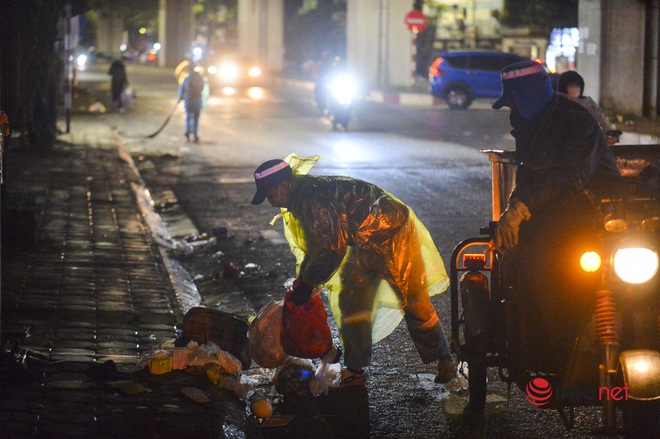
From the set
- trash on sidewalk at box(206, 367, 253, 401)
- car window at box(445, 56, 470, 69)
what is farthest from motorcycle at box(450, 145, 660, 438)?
car window at box(445, 56, 470, 69)

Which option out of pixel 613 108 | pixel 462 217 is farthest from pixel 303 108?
pixel 462 217

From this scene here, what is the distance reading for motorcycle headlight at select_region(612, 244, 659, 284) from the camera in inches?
171

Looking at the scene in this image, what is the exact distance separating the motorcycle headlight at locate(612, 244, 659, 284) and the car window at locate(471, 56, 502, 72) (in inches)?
1186

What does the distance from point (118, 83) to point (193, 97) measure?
27.9 feet

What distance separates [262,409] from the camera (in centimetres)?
554

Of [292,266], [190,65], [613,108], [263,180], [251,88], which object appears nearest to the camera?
[263,180]

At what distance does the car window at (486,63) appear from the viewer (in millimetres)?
33844

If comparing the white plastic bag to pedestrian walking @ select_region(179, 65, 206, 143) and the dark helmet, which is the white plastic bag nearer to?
pedestrian walking @ select_region(179, 65, 206, 143)

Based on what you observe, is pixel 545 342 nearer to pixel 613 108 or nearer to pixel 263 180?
pixel 263 180

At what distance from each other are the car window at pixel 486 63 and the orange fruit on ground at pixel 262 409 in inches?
1155

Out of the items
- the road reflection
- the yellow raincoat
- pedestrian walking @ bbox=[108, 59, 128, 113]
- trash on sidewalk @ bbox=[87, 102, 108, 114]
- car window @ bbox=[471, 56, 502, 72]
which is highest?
car window @ bbox=[471, 56, 502, 72]

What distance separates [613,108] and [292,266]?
1193 cm

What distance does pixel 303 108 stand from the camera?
32.0 meters

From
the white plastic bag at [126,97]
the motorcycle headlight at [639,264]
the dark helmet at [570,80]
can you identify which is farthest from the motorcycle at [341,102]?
the motorcycle headlight at [639,264]
